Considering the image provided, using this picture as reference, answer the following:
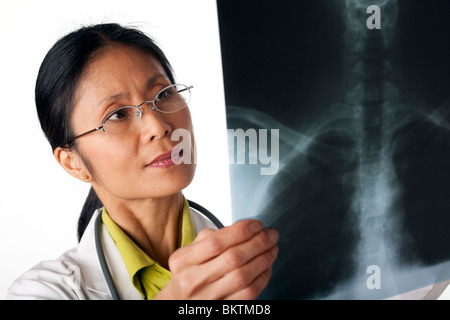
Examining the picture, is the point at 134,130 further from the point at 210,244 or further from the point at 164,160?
the point at 210,244

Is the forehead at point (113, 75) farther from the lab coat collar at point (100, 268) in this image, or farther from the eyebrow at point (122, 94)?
the lab coat collar at point (100, 268)

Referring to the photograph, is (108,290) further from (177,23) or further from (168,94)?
(177,23)

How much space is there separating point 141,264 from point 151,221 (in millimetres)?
78

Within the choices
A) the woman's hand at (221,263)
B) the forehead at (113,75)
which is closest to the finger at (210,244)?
the woman's hand at (221,263)

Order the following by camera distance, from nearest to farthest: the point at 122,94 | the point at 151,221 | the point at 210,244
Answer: the point at 210,244
the point at 122,94
the point at 151,221

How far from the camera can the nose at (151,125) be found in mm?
720

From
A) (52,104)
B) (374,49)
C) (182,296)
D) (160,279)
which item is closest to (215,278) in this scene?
(182,296)

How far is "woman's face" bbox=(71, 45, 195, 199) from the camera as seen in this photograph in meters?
0.72

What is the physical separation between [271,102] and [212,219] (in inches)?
9.8

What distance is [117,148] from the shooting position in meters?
0.73

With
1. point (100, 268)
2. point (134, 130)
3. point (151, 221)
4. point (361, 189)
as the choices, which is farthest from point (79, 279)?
point (361, 189)
